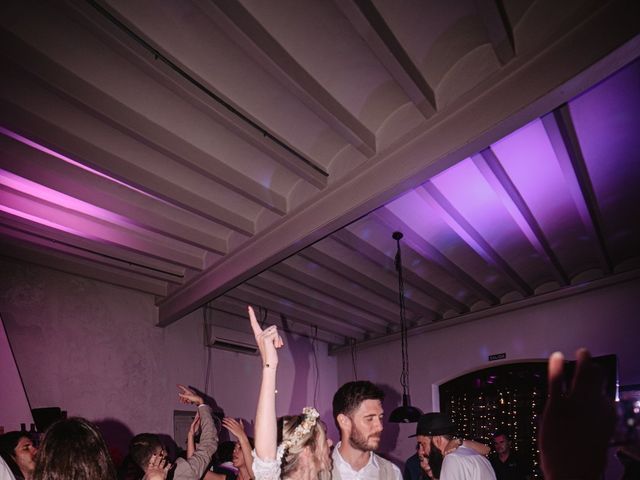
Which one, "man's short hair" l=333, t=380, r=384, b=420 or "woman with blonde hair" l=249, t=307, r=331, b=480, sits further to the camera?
"man's short hair" l=333, t=380, r=384, b=420

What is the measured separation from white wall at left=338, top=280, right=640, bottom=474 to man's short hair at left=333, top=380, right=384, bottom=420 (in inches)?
198

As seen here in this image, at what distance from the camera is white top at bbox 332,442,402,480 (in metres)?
2.77

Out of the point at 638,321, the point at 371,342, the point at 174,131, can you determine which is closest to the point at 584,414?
the point at 174,131

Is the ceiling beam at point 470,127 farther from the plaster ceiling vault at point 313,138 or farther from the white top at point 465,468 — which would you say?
the white top at point 465,468

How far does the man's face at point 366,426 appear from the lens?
9.05 ft

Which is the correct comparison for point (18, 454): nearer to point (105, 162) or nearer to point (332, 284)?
point (105, 162)

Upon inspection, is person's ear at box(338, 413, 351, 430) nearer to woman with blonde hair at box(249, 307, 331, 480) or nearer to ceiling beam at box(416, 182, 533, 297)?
woman with blonde hair at box(249, 307, 331, 480)

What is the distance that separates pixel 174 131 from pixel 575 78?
9.05 ft

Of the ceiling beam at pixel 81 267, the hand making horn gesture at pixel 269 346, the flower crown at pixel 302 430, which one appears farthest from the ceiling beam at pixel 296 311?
the hand making horn gesture at pixel 269 346

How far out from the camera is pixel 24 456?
9.51 feet

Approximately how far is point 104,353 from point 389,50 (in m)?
5.01

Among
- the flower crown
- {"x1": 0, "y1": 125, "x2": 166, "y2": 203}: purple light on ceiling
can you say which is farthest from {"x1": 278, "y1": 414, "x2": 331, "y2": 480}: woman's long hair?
{"x1": 0, "y1": 125, "x2": 166, "y2": 203}: purple light on ceiling

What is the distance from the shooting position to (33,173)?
417cm

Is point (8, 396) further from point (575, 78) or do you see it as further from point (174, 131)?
point (575, 78)
